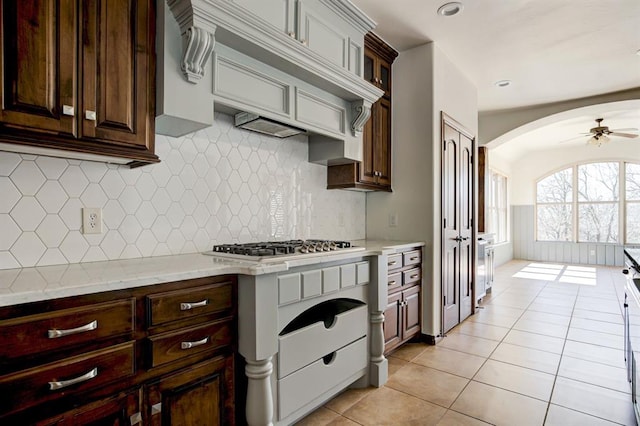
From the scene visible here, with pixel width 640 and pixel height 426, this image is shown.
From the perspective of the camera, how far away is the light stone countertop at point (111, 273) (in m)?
1.05

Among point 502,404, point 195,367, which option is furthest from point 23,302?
point 502,404

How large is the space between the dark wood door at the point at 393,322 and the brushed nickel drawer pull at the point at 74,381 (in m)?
1.98

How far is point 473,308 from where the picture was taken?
13.4ft

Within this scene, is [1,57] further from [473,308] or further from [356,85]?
[473,308]

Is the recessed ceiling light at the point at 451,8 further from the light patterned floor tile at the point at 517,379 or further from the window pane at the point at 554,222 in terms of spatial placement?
the window pane at the point at 554,222

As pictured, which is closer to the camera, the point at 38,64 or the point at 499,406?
the point at 38,64

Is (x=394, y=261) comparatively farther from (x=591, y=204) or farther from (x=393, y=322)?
(x=591, y=204)

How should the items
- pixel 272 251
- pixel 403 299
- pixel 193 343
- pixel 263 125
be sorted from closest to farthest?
pixel 193 343, pixel 272 251, pixel 263 125, pixel 403 299

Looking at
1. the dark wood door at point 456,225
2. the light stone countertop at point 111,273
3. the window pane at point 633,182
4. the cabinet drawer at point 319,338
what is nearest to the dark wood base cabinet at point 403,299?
the dark wood door at point 456,225

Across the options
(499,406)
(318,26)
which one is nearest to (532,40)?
(318,26)

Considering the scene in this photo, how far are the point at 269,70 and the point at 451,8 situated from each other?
5.31 feet

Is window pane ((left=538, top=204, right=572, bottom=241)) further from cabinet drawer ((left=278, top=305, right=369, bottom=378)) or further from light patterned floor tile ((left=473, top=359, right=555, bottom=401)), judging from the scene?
cabinet drawer ((left=278, top=305, right=369, bottom=378))

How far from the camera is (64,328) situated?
108 centimetres

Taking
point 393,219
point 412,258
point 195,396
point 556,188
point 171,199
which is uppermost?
point 556,188
